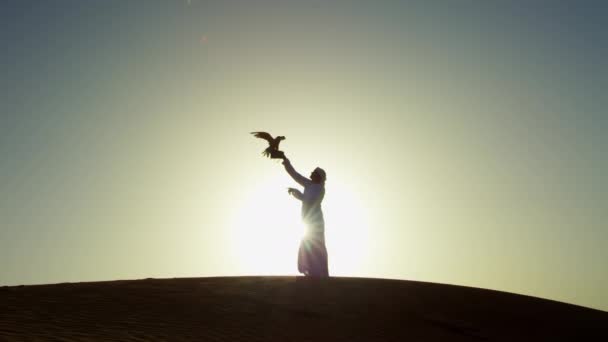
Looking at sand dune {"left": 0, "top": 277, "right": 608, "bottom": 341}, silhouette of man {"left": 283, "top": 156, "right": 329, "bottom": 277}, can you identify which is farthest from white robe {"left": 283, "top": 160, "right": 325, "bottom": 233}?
sand dune {"left": 0, "top": 277, "right": 608, "bottom": 341}

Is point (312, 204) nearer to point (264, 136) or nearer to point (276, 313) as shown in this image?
point (264, 136)

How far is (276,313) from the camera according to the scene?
980cm

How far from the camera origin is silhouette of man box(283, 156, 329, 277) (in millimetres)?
13680

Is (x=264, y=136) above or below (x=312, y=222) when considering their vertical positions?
above

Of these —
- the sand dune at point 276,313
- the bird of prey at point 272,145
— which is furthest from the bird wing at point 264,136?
the sand dune at point 276,313

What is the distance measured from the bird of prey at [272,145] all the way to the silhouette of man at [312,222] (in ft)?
0.66

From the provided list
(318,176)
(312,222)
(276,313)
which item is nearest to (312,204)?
(312,222)

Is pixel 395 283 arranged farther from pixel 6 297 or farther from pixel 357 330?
pixel 6 297

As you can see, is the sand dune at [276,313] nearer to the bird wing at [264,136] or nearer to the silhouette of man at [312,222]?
the silhouette of man at [312,222]

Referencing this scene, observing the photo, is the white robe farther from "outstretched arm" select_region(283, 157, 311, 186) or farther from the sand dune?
the sand dune

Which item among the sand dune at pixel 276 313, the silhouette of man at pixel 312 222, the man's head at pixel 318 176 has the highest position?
the man's head at pixel 318 176

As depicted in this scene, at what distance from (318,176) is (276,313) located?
4.94 m

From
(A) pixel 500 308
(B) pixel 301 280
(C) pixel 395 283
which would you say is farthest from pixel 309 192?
(A) pixel 500 308

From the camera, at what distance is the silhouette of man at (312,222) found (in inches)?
539
